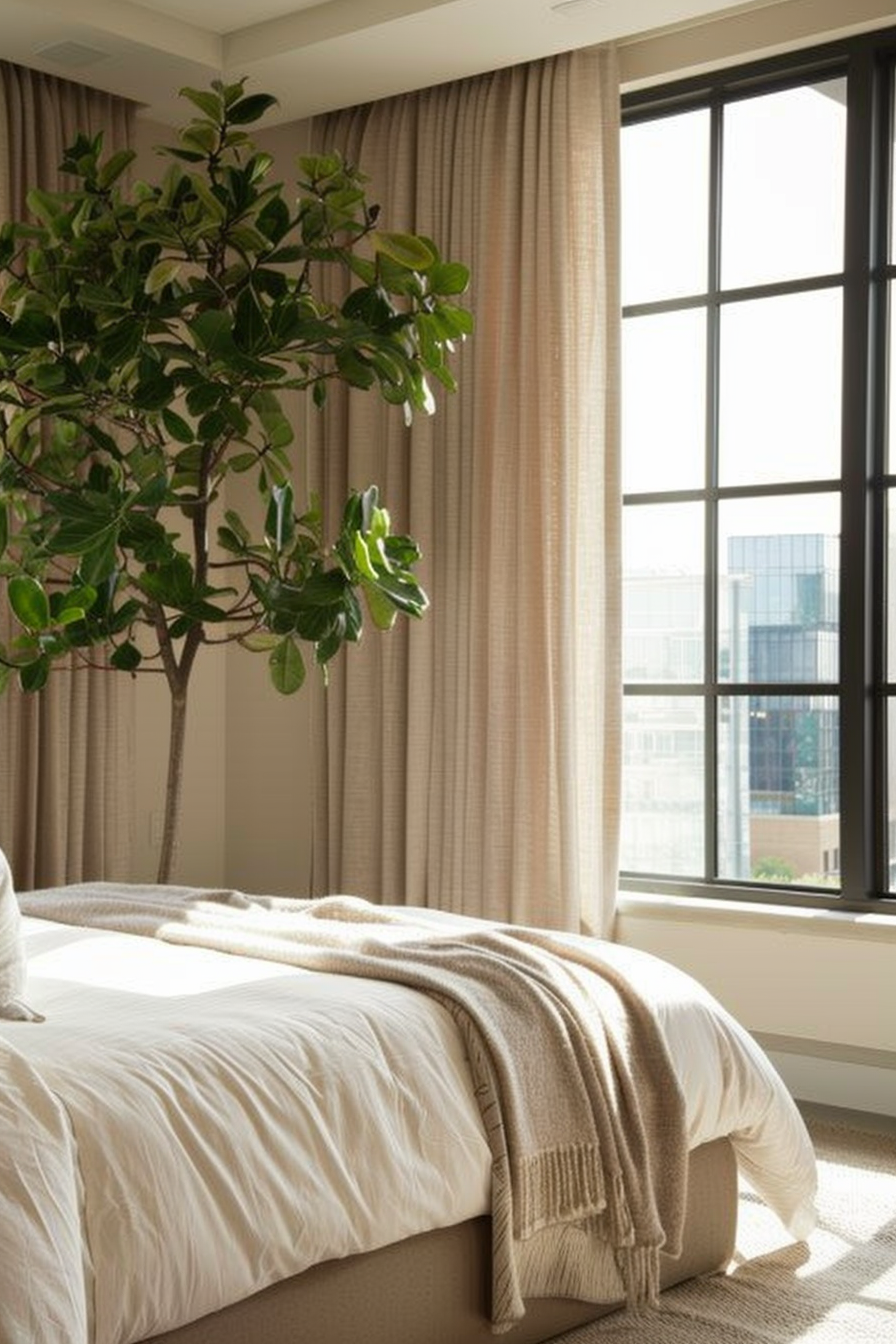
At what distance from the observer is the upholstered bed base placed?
226 centimetres

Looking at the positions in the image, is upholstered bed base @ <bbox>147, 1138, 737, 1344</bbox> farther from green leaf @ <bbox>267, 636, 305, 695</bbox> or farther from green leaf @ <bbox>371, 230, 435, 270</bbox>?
green leaf @ <bbox>371, 230, 435, 270</bbox>

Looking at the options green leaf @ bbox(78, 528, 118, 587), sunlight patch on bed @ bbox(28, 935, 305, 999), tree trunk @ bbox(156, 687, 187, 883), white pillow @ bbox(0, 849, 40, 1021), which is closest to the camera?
white pillow @ bbox(0, 849, 40, 1021)

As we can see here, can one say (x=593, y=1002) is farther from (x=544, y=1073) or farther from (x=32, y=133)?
(x=32, y=133)

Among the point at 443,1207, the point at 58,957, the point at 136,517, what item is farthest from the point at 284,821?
the point at 443,1207

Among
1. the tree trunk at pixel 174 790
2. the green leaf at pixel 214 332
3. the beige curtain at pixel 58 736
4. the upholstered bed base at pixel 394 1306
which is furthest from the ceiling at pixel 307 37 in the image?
the upholstered bed base at pixel 394 1306

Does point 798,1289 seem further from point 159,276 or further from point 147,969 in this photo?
point 159,276

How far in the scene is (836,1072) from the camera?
456 centimetres

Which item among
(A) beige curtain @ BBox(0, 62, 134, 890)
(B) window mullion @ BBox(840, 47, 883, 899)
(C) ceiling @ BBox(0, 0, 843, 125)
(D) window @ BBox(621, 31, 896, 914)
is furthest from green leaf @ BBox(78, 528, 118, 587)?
(B) window mullion @ BBox(840, 47, 883, 899)

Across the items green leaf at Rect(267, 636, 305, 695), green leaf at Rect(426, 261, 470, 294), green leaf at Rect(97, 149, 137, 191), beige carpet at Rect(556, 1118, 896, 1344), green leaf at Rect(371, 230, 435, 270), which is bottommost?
beige carpet at Rect(556, 1118, 896, 1344)

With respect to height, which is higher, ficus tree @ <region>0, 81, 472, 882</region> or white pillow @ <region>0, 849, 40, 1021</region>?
ficus tree @ <region>0, 81, 472, 882</region>

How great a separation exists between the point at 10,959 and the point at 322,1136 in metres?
0.54

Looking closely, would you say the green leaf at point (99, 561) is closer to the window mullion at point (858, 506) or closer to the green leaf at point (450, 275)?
the green leaf at point (450, 275)

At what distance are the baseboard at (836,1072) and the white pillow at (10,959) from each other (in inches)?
103

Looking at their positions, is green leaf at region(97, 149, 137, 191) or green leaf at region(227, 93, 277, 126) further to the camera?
green leaf at region(97, 149, 137, 191)
